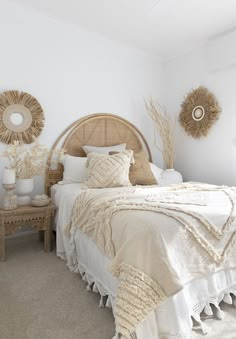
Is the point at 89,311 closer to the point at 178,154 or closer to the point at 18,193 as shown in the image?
the point at 18,193

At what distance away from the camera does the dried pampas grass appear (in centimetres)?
366

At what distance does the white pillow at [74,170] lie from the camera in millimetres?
2828

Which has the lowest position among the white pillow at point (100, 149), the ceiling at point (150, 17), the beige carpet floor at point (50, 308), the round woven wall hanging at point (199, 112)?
the beige carpet floor at point (50, 308)

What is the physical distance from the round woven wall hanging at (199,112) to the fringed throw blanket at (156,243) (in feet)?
5.46

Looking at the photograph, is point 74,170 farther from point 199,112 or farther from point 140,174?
point 199,112

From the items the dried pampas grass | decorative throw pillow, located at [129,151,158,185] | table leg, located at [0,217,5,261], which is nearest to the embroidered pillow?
decorative throw pillow, located at [129,151,158,185]

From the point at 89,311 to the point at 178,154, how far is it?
9.01 feet

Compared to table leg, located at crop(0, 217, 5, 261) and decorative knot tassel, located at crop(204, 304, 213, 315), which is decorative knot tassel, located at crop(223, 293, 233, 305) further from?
table leg, located at crop(0, 217, 5, 261)

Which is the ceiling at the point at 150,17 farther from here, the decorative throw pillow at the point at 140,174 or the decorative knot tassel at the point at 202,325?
the decorative knot tassel at the point at 202,325

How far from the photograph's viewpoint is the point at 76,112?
125 inches

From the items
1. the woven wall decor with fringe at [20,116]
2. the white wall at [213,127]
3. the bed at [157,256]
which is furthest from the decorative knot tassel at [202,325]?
the woven wall decor with fringe at [20,116]

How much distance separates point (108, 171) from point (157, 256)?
1340mm

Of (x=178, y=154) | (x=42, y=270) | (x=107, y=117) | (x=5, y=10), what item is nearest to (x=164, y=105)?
(x=178, y=154)

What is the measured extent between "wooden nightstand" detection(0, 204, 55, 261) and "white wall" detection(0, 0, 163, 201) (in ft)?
2.61
